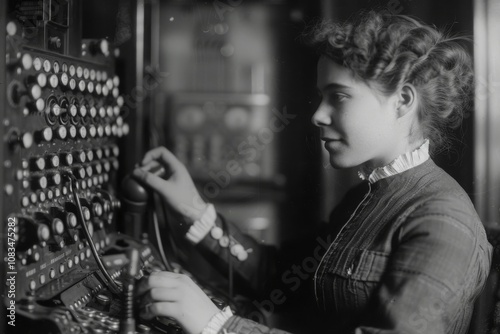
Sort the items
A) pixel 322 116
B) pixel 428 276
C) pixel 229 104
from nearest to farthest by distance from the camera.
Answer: pixel 428 276
pixel 322 116
pixel 229 104

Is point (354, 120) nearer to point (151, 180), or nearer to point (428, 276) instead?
point (428, 276)

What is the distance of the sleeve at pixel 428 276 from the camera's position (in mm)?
862

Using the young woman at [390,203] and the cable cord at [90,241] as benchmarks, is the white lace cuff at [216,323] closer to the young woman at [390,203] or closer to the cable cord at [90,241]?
the young woman at [390,203]

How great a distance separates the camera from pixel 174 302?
0.93 m

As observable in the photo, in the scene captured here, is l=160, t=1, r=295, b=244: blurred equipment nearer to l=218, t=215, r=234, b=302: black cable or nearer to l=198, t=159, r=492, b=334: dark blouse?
l=218, t=215, r=234, b=302: black cable

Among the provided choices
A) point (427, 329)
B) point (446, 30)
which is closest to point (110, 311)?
point (427, 329)

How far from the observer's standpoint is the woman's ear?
1.02 m

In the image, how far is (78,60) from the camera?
3.73ft

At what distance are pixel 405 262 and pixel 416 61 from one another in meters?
0.40

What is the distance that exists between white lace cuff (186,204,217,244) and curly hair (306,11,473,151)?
514mm

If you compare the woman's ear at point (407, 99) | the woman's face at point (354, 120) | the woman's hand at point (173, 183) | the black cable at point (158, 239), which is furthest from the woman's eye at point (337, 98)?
the black cable at point (158, 239)

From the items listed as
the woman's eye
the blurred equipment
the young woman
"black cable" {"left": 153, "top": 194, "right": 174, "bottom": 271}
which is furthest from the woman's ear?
"black cable" {"left": 153, "top": 194, "right": 174, "bottom": 271}

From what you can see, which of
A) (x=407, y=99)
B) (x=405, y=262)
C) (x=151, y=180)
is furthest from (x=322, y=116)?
(x=151, y=180)

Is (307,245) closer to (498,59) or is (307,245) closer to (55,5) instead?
(498,59)
